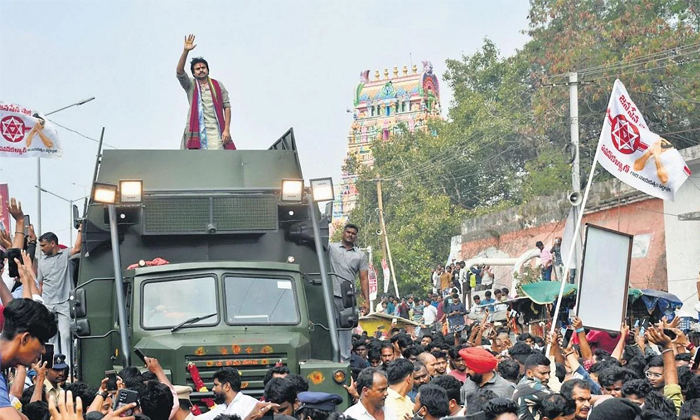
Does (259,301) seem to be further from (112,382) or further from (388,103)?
(388,103)

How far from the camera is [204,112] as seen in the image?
14.7 meters

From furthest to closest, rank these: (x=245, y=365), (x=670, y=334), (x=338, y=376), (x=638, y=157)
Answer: (x=638, y=157), (x=338, y=376), (x=245, y=365), (x=670, y=334)

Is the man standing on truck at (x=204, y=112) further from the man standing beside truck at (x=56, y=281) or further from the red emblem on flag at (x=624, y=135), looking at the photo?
the red emblem on flag at (x=624, y=135)

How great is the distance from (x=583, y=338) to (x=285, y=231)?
3551mm

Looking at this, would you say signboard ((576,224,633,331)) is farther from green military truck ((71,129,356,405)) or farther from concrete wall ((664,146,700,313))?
concrete wall ((664,146,700,313))

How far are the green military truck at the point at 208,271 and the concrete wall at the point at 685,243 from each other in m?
16.5

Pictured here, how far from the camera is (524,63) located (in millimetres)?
60625

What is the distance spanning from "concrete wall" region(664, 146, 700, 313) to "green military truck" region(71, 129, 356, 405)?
16.5 m

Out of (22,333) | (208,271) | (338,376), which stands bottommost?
(338,376)

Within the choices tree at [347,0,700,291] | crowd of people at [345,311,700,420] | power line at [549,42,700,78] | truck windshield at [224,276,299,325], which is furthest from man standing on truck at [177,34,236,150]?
power line at [549,42,700,78]

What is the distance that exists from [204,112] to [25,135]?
231 inches

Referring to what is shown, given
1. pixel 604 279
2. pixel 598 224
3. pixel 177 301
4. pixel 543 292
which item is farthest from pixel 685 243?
pixel 177 301

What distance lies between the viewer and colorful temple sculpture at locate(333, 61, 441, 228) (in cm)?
11181

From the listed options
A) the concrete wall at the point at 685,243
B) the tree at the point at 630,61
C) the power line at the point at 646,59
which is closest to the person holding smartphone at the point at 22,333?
the concrete wall at the point at 685,243
